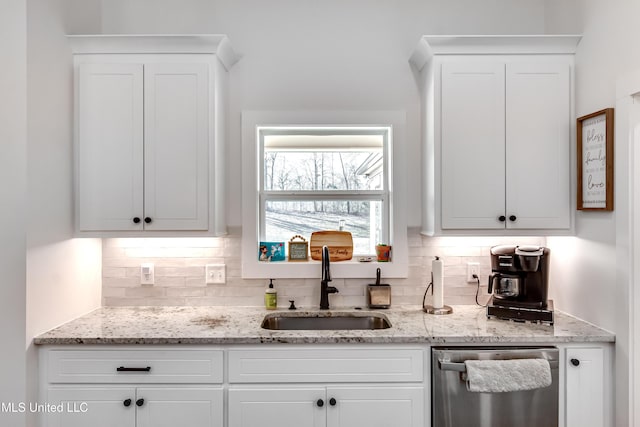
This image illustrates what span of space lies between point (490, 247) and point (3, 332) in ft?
8.53

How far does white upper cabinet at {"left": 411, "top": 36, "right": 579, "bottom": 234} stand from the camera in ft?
7.86

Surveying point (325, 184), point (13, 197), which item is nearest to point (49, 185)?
point (13, 197)

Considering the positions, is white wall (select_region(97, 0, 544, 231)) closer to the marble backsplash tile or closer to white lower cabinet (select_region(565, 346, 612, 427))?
the marble backsplash tile

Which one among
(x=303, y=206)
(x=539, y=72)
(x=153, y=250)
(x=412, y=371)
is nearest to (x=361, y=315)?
(x=412, y=371)

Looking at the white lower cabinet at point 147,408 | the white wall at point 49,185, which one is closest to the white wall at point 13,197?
the white wall at point 49,185

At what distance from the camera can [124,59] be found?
2.41 m

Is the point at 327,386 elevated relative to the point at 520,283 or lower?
lower

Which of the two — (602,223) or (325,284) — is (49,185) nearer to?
(325,284)

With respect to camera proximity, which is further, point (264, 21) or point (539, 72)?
point (264, 21)

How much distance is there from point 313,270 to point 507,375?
47.6 inches

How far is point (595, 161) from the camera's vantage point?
2229 mm

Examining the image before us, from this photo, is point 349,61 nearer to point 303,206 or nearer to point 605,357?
point 303,206

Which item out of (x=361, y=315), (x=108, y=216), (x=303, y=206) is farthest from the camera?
(x=303, y=206)

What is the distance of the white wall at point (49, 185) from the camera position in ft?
6.82
